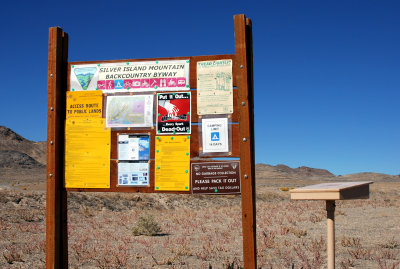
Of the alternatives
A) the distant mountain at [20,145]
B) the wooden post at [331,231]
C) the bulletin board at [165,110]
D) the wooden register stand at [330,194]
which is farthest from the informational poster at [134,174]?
the distant mountain at [20,145]

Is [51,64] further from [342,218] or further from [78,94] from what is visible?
[342,218]

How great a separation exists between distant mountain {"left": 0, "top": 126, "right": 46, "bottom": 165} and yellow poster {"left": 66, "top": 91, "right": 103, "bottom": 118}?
348ft

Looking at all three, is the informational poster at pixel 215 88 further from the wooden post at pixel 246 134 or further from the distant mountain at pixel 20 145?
the distant mountain at pixel 20 145

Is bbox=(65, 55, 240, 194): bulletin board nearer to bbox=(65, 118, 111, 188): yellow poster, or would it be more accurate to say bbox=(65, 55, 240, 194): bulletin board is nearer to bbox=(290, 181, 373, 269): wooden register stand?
bbox=(65, 118, 111, 188): yellow poster

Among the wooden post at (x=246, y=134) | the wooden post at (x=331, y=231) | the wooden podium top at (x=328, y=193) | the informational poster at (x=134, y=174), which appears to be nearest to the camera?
the wooden podium top at (x=328, y=193)

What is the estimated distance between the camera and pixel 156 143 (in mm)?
5883

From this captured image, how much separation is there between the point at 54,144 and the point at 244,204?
3194mm

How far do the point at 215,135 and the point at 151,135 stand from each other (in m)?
1.01

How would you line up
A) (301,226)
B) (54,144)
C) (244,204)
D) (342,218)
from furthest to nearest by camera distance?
1. (342,218)
2. (301,226)
3. (54,144)
4. (244,204)

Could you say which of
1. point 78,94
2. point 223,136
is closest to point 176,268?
point 223,136

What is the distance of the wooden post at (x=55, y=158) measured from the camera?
6.20 metres

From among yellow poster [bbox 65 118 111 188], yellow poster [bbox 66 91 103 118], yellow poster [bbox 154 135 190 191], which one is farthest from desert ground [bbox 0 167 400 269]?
yellow poster [bbox 66 91 103 118]

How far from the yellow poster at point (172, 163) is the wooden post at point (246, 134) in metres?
0.87

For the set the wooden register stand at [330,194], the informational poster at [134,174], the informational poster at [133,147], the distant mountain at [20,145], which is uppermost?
the distant mountain at [20,145]
